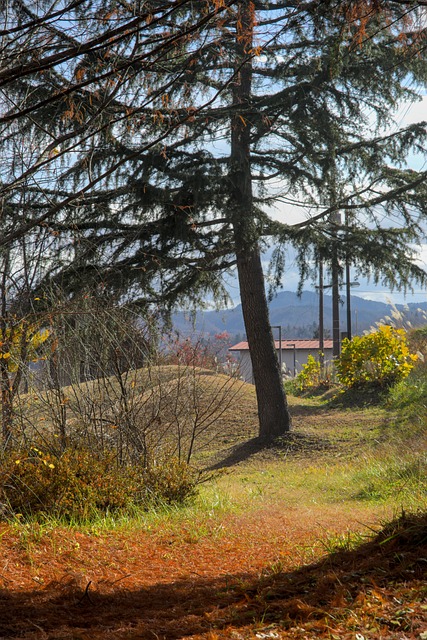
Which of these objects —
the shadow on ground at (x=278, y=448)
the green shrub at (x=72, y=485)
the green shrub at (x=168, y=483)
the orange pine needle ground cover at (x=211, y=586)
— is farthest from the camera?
the shadow on ground at (x=278, y=448)

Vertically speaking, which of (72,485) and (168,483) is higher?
(72,485)

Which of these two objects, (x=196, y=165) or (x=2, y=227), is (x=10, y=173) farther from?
(x=196, y=165)

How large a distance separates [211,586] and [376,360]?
41.1 ft

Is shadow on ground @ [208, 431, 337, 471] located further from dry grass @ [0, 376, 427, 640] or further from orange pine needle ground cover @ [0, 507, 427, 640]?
orange pine needle ground cover @ [0, 507, 427, 640]

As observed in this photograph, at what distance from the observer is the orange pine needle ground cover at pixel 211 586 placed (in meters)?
2.88

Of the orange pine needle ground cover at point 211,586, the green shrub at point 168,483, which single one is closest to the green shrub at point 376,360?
the green shrub at point 168,483

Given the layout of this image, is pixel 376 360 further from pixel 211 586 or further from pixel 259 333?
pixel 211 586

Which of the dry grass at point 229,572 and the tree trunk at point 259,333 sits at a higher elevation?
the tree trunk at point 259,333

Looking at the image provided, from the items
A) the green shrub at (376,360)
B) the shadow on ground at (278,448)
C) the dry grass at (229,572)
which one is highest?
the green shrub at (376,360)

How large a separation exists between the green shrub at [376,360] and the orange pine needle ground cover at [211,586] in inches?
416

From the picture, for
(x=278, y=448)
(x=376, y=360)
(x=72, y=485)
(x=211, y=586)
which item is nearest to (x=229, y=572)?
(x=211, y=586)

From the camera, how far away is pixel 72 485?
227 inches

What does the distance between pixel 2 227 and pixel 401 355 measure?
11.4 metres

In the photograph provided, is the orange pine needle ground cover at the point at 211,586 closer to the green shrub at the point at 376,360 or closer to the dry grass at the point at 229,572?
the dry grass at the point at 229,572
